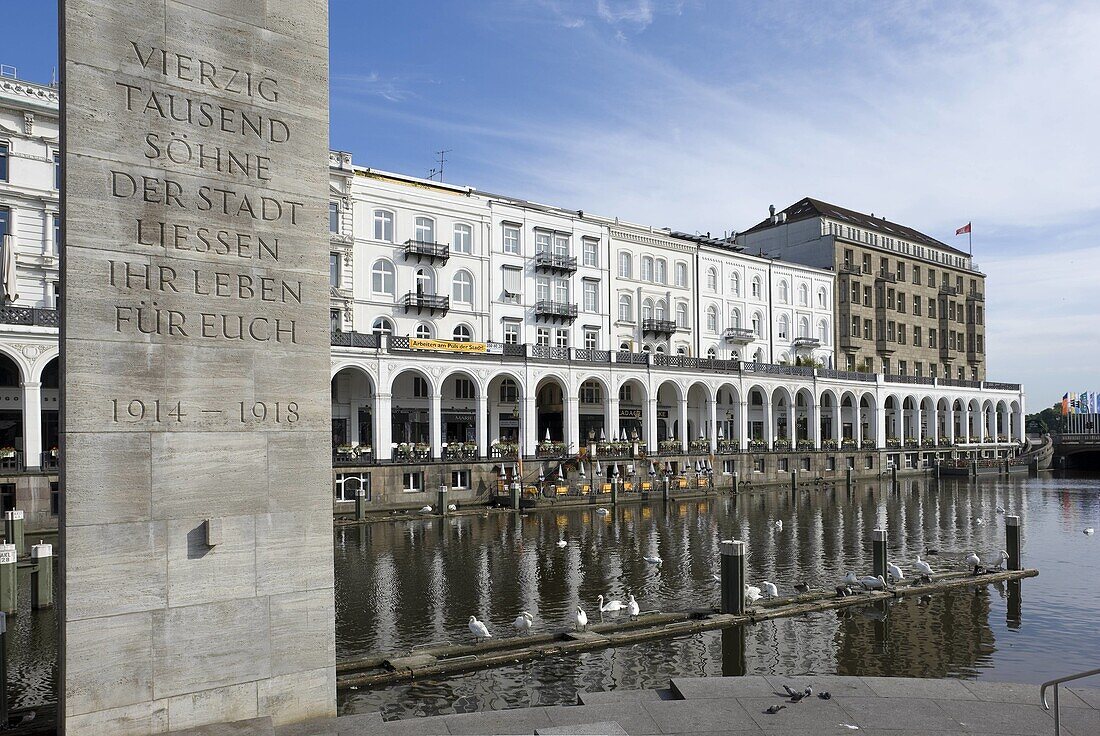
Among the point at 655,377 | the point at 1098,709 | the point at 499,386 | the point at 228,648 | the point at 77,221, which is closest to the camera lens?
the point at 77,221

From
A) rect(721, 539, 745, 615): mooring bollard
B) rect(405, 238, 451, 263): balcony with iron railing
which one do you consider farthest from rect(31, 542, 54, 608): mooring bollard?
rect(405, 238, 451, 263): balcony with iron railing

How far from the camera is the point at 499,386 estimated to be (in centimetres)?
5478

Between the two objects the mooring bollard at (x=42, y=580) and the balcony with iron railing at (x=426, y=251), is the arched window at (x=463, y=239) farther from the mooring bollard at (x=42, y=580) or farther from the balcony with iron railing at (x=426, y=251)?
the mooring bollard at (x=42, y=580)

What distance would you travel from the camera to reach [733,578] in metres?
18.2

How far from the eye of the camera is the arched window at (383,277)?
1952 inches

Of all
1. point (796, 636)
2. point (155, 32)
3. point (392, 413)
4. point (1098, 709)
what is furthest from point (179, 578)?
point (392, 413)

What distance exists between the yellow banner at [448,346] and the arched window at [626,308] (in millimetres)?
15552

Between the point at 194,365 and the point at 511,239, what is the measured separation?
47378 mm

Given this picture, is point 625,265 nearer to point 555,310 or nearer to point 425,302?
point 555,310

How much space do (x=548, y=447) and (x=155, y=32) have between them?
4365cm

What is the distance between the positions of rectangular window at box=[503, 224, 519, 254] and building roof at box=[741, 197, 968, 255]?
131 feet

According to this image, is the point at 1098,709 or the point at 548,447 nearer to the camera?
the point at 1098,709

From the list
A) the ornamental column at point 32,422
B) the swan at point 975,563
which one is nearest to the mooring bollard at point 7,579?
the ornamental column at point 32,422

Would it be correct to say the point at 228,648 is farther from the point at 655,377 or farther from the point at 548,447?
the point at 655,377
